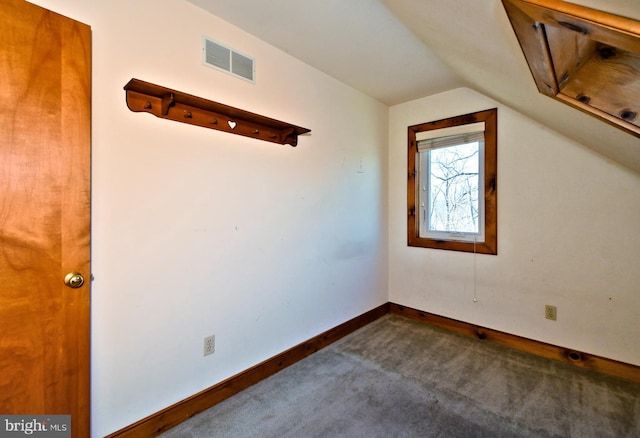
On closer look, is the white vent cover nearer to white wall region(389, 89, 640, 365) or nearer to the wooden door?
the wooden door

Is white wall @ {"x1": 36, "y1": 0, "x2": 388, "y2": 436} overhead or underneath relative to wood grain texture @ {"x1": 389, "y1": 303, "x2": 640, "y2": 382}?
overhead

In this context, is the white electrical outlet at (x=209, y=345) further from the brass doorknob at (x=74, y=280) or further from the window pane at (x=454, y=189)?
the window pane at (x=454, y=189)

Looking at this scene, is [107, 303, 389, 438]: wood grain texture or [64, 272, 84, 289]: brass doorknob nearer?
[64, 272, 84, 289]: brass doorknob

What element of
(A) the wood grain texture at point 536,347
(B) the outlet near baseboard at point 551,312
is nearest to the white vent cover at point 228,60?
(A) the wood grain texture at point 536,347

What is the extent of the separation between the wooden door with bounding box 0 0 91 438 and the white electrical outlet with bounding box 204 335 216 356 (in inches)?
23.9

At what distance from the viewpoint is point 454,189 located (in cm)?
301

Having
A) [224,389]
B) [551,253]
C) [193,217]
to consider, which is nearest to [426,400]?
[224,389]

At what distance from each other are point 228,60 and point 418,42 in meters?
1.34

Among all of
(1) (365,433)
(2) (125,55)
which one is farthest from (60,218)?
(1) (365,433)

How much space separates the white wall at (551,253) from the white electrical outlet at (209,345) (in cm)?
226

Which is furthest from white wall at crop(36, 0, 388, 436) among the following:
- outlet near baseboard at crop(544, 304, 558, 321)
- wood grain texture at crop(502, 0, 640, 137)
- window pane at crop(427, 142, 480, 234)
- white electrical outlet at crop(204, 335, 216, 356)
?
outlet near baseboard at crop(544, 304, 558, 321)

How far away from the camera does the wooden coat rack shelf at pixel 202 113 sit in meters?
1.50

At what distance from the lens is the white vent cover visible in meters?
1.79

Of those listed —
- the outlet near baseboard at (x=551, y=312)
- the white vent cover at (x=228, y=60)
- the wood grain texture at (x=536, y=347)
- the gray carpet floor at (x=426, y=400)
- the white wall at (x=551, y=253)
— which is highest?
the white vent cover at (x=228, y=60)
